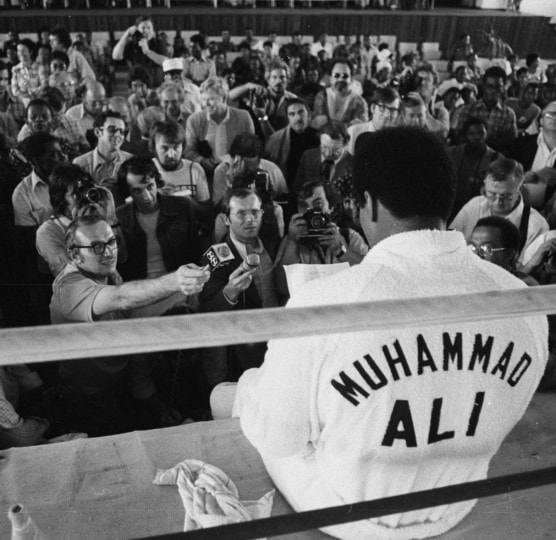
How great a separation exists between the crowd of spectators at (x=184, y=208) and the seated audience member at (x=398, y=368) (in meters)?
0.80

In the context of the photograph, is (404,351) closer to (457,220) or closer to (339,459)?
(339,459)

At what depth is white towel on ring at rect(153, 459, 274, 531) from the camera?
4.28 feet

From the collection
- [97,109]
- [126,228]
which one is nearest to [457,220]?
[126,228]

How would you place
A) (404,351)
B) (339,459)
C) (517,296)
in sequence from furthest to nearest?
(339,459)
(404,351)
(517,296)

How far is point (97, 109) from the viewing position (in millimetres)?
4910

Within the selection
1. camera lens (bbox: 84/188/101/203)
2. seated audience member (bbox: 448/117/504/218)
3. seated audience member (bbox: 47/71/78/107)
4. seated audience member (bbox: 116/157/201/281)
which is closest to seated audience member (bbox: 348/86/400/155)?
seated audience member (bbox: 448/117/504/218)

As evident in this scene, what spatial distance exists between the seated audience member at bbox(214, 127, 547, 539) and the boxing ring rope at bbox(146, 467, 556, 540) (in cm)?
15

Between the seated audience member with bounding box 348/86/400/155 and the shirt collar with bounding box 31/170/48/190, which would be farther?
the seated audience member with bounding box 348/86/400/155

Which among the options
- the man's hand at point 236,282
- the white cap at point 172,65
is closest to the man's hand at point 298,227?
the man's hand at point 236,282

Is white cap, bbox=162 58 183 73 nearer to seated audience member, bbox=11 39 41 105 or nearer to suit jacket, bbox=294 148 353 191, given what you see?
seated audience member, bbox=11 39 41 105

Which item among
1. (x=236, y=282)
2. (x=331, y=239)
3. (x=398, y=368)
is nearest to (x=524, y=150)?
(x=331, y=239)

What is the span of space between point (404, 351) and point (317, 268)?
1.10 ft

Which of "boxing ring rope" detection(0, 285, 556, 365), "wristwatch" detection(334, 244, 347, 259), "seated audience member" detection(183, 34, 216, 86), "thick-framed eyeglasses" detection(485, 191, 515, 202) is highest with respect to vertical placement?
"boxing ring rope" detection(0, 285, 556, 365)

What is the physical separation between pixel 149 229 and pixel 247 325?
2.30 metres
